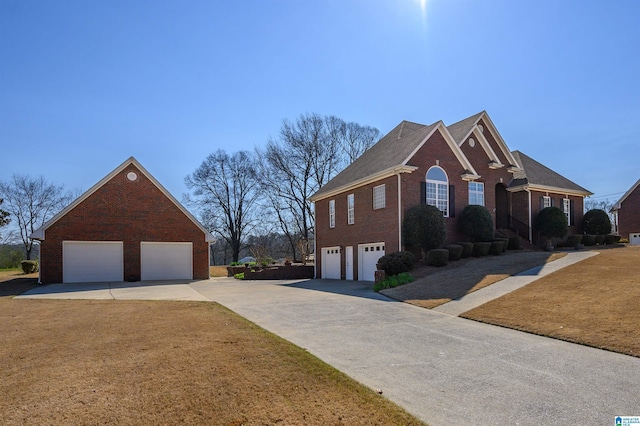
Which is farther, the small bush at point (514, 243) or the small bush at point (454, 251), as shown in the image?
the small bush at point (514, 243)

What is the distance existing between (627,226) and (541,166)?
416 inches

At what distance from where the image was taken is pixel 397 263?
18.3 meters

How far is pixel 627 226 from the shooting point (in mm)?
35125

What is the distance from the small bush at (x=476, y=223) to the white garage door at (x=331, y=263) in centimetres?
750

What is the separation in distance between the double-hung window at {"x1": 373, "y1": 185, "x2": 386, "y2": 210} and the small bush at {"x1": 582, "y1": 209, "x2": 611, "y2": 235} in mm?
15392

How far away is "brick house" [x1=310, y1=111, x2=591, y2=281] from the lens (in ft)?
70.1

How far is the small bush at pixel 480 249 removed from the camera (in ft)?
68.9

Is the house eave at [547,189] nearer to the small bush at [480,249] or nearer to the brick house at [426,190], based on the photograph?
the brick house at [426,190]

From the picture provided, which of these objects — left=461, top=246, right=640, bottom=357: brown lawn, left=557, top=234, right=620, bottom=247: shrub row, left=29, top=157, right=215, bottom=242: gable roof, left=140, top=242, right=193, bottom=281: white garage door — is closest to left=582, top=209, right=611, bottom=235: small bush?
left=557, top=234, right=620, bottom=247: shrub row

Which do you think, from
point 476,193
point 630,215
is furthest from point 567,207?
point 630,215

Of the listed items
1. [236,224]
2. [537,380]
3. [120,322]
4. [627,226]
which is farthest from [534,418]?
[236,224]

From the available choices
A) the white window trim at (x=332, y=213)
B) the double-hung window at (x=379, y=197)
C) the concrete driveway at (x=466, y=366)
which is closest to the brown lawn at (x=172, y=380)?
the concrete driveway at (x=466, y=366)

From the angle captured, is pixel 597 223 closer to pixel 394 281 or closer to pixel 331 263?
pixel 331 263

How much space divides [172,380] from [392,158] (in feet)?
59.8
